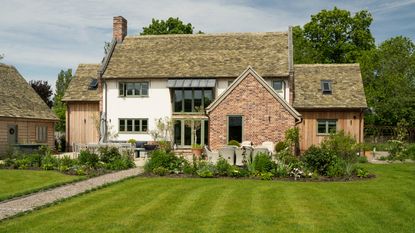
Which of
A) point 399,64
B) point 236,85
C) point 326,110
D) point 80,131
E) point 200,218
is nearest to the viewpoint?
point 200,218

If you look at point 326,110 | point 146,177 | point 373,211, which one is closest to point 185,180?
point 146,177

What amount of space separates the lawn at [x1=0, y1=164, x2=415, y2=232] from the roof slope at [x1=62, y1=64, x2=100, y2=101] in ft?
72.0

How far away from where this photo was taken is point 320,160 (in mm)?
18578

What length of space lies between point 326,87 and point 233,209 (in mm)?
24940

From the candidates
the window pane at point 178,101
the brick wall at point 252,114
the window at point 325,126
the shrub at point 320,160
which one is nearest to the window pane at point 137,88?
the window pane at point 178,101

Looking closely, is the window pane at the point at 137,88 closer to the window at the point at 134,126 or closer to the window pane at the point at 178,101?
the window at the point at 134,126

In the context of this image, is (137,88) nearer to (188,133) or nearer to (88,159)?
(188,133)

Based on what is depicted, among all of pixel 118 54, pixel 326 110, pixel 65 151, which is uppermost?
pixel 118 54

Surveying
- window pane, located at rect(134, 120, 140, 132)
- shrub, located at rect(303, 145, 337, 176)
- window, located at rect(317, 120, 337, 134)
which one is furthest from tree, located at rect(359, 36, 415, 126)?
shrub, located at rect(303, 145, 337, 176)

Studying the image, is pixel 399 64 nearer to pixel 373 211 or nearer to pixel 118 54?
pixel 118 54

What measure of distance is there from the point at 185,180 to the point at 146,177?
6.39 ft

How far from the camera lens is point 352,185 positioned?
640 inches

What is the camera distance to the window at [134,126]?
3556cm

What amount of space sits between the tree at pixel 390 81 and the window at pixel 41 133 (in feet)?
117
